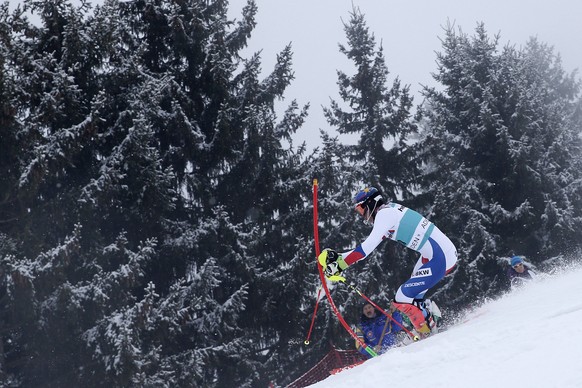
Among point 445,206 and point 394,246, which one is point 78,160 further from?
point 445,206

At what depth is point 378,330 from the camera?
10.0 metres

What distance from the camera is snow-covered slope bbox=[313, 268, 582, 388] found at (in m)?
5.16

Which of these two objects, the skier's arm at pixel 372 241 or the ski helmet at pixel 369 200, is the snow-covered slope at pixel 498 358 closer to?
the skier's arm at pixel 372 241

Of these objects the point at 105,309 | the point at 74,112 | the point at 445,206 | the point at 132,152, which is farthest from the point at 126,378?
the point at 445,206

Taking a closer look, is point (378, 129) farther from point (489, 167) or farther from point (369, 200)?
point (369, 200)

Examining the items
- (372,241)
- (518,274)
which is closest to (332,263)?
(372,241)

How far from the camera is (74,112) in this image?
13.9m

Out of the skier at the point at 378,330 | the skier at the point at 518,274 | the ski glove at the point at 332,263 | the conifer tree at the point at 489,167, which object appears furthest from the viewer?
the conifer tree at the point at 489,167

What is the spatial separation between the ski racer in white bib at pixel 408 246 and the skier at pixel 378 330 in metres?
0.43

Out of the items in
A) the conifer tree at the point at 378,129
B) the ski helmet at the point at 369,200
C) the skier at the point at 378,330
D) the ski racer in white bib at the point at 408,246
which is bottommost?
the skier at the point at 378,330

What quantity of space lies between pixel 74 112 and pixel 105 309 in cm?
416

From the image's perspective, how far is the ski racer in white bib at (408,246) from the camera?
27.8 ft

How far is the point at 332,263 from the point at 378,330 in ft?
6.84

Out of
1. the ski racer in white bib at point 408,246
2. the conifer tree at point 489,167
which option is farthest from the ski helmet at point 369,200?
the conifer tree at point 489,167
